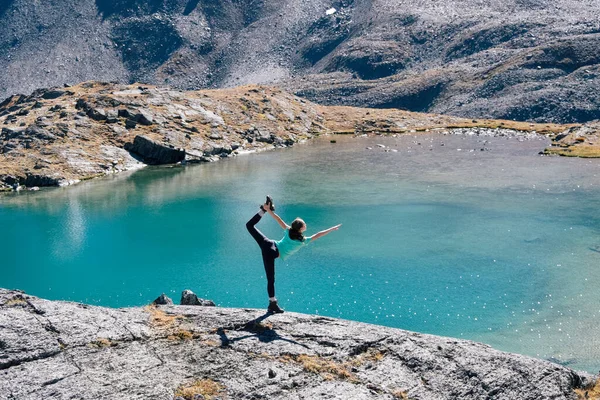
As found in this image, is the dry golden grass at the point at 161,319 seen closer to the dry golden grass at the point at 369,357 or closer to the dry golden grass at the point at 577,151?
the dry golden grass at the point at 369,357

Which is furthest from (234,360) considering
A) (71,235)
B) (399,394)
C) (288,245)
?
(71,235)

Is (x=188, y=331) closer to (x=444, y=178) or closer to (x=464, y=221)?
(x=464, y=221)

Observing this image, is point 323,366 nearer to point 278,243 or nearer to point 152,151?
point 278,243

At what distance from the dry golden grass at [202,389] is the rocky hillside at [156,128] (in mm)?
86245

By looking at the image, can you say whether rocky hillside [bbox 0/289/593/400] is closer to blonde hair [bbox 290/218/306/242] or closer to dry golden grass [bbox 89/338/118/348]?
dry golden grass [bbox 89/338/118/348]

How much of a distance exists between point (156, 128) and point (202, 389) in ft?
359

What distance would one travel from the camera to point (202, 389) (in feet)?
40.7

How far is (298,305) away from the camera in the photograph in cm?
3775

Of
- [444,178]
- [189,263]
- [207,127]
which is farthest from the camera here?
[207,127]

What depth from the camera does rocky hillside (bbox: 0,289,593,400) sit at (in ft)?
40.8

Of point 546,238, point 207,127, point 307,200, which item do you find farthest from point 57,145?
point 546,238

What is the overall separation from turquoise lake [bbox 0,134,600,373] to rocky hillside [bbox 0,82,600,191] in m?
9.85

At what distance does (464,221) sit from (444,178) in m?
26.5

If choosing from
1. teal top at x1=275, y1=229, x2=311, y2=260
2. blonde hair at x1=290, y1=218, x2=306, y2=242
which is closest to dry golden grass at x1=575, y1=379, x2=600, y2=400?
teal top at x1=275, y1=229, x2=311, y2=260
